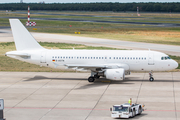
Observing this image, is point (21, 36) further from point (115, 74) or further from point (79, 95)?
point (115, 74)

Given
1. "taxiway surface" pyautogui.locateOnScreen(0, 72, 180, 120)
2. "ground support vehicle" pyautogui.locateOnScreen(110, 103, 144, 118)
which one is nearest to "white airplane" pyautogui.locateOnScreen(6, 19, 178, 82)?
"taxiway surface" pyautogui.locateOnScreen(0, 72, 180, 120)

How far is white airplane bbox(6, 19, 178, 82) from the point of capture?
1492 inches

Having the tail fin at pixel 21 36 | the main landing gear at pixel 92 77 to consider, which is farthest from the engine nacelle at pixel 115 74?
the tail fin at pixel 21 36

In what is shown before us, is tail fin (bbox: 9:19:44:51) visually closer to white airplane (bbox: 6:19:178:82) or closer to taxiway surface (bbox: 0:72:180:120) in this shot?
white airplane (bbox: 6:19:178:82)

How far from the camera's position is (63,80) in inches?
1572

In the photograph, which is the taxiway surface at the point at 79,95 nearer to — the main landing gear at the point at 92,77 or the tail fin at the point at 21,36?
the main landing gear at the point at 92,77

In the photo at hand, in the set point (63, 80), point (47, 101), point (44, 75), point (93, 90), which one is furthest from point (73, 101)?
point (44, 75)

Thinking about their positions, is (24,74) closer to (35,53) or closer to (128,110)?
(35,53)

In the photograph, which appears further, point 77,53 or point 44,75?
point 44,75

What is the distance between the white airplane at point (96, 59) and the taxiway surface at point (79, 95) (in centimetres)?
175

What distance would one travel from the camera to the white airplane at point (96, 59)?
37906 millimetres

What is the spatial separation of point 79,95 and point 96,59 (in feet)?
25.8

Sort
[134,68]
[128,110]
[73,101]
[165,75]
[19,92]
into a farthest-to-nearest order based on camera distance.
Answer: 1. [165,75]
2. [134,68]
3. [19,92]
4. [73,101]
5. [128,110]

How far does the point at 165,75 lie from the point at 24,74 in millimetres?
19459
